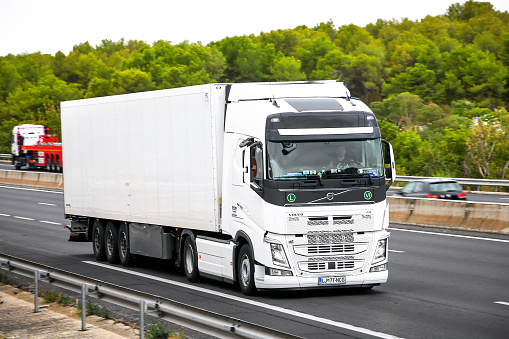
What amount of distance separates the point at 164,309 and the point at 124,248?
1049 centimetres

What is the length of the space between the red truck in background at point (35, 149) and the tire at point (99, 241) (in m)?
48.5

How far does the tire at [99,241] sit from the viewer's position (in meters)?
20.9

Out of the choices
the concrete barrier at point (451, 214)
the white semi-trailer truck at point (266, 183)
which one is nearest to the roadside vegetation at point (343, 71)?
the concrete barrier at point (451, 214)

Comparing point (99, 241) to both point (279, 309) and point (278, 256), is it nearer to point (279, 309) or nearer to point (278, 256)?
point (278, 256)

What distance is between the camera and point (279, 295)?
47.4ft

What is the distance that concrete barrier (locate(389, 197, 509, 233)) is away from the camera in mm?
24078

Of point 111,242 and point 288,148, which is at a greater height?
point 288,148

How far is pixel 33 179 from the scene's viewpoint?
56.8 metres

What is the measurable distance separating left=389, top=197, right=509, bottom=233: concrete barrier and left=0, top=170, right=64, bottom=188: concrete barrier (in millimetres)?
30351

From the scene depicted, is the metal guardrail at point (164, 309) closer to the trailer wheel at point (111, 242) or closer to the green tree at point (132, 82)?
the trailer wheel at point (111, 242)

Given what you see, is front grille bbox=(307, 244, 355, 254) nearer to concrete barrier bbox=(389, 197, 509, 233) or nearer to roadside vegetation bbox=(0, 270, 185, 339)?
roadside vegetation bbox=(0, 270, 185, 339)

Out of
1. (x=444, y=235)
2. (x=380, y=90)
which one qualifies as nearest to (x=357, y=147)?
(x=444, y=235)

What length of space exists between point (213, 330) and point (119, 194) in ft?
36.8

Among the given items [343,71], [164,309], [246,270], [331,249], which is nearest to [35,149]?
[246,270]
